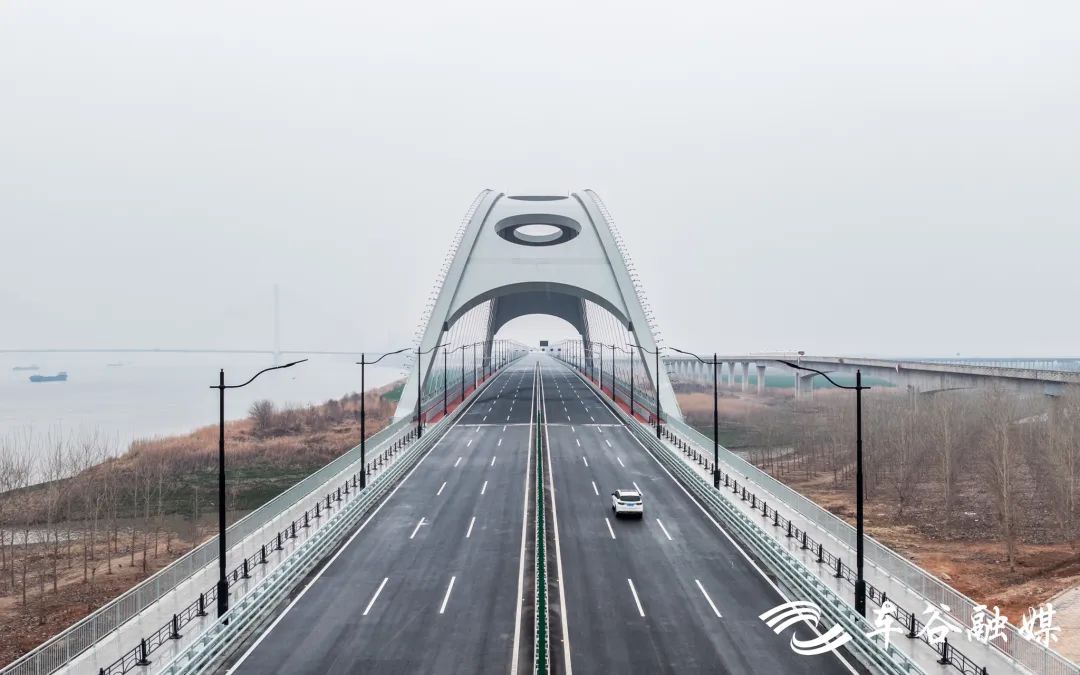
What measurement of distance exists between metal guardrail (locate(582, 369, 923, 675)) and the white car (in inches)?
129

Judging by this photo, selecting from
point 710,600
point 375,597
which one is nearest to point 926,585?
point 710,600

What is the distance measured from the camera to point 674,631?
15.4 metres

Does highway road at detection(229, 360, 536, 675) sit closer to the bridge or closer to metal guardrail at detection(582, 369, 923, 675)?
the bridge

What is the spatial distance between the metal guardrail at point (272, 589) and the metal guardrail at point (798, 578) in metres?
14.4

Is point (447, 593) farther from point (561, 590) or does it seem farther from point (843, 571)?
point (843, 571)

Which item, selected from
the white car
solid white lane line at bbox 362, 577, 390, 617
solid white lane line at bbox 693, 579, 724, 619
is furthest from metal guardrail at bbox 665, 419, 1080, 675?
solid white lane line at bbox 362, 577, 390, 617

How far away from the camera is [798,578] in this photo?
1817 cm

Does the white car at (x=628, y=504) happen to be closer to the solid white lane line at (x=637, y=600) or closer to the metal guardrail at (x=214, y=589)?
the solid white lane line at (x=637, y=600)

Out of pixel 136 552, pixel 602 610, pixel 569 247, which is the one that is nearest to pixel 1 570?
pixel 136 552

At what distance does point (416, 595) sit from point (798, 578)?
35.5ft

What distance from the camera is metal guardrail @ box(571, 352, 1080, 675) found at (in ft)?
40.6

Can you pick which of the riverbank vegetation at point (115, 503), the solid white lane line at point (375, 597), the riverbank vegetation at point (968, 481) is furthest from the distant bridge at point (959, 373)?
the riverbank vegetation at point (115, 503)

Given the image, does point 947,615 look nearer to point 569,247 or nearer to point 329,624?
point 329,624

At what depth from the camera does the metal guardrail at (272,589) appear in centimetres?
1363
